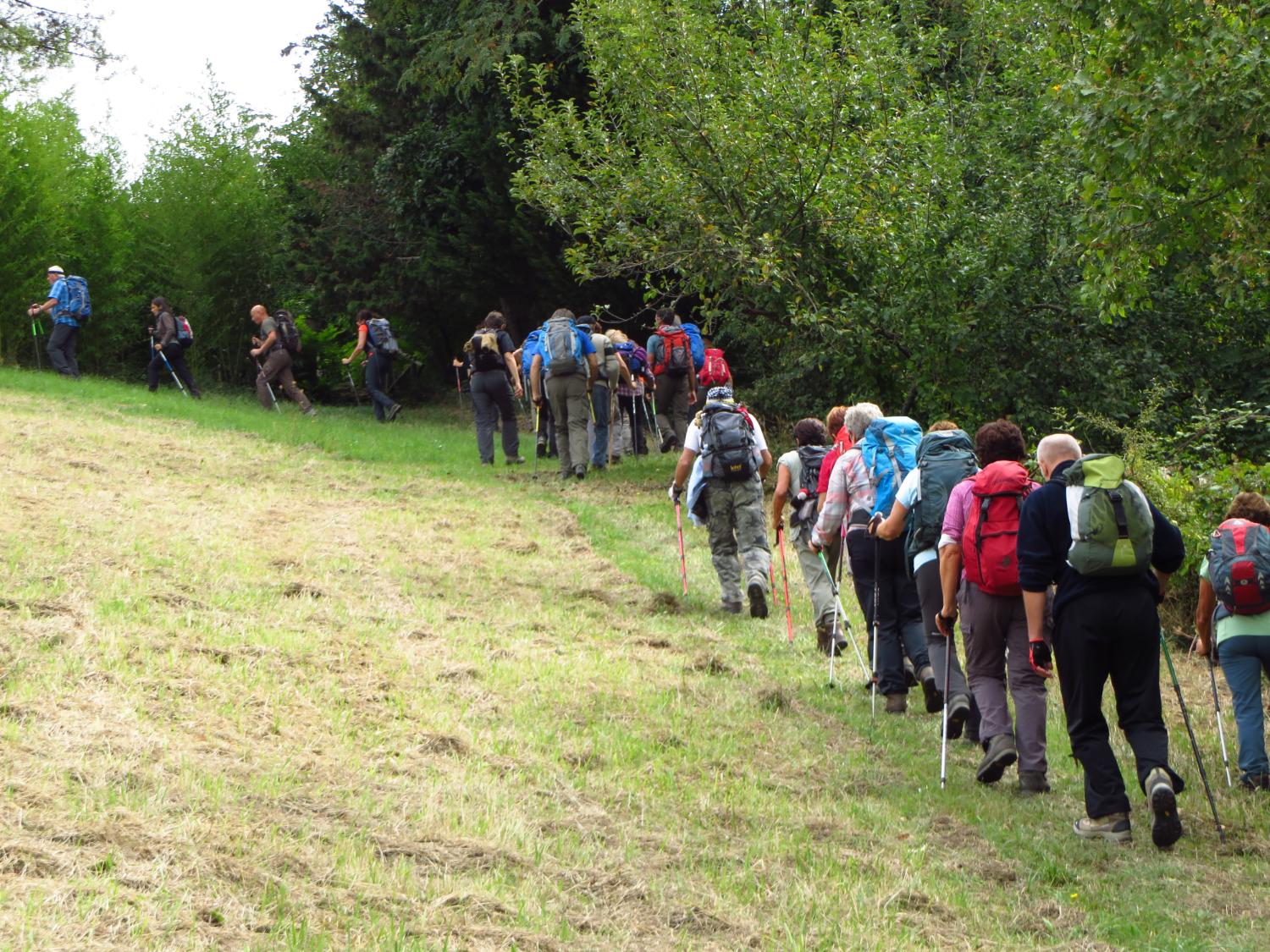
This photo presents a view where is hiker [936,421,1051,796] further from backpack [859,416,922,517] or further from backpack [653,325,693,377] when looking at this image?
backpack [653,325,693,377]

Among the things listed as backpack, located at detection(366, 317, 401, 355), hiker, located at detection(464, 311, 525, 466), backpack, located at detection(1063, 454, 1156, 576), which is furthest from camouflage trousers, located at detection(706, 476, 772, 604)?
backpack, located at detection(366, 317, 401, 355)

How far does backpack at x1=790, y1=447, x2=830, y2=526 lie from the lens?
37.0 feet

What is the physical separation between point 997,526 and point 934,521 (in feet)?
2.67

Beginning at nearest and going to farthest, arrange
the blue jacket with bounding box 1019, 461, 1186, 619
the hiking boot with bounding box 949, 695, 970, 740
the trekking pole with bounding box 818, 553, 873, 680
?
the blue jacket with bounding box 1019, 461, 1186, 619 → the hiking boot with bounding box 949, 695, 970, 740 → the trekking pole with bounding box 818, 553, 873, 680

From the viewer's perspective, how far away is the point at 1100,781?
7.26m

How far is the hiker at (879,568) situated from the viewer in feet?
31.7

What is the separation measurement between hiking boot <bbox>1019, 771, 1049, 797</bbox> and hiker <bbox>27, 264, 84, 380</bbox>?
23.2m

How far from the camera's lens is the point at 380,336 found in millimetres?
26531

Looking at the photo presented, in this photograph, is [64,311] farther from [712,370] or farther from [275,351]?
[712,370]

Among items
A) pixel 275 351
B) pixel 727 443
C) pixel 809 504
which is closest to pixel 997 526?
pixel 809 504

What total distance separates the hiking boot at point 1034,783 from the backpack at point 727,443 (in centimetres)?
445

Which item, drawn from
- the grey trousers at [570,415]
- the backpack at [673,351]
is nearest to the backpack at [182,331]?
the backpack at [673,351]

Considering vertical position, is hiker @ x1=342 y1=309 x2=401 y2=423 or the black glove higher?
hiker @ x1=342 y1=309 x2=401 y2=423

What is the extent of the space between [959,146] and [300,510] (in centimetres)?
1033
